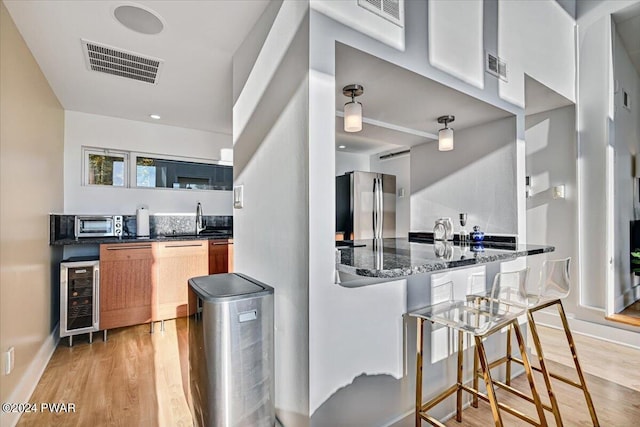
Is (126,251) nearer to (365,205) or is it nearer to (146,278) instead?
(146,278)

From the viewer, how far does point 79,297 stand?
295 cm

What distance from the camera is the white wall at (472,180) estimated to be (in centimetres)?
240

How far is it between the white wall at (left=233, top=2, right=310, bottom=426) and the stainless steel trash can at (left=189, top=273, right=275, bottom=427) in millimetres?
71

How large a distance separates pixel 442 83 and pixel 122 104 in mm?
3274

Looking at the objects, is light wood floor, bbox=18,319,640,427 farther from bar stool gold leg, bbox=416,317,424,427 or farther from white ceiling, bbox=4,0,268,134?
white ceiling, bbox=4,0,268,134

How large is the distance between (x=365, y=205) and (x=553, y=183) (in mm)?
2376

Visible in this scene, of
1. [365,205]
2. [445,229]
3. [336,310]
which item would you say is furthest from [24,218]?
[365,205]

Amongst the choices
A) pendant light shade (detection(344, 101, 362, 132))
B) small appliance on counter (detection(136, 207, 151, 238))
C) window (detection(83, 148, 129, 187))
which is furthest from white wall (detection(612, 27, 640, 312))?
window (detection(83, 148, 129, 187))

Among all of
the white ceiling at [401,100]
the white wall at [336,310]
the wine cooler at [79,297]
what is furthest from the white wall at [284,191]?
the wine cooler at [79,297]

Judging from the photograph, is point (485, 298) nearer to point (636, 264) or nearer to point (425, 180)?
point (425, 180)

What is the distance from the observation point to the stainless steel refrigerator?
4824mm

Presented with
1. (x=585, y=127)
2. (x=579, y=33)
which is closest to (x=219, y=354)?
(x=585, y=127)

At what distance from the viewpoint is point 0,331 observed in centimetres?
167

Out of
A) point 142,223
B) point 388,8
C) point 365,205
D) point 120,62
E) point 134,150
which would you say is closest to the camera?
point 388,8
